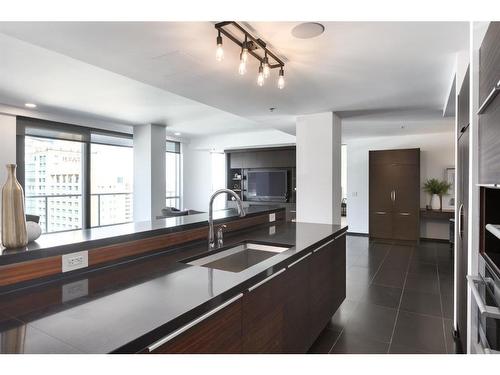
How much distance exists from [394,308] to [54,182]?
583 centimetres

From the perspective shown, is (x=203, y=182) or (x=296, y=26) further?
(x=203, y=182)

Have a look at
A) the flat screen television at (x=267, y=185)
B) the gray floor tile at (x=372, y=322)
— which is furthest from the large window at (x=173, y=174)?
the gray floor tile at (x=372, y=322)

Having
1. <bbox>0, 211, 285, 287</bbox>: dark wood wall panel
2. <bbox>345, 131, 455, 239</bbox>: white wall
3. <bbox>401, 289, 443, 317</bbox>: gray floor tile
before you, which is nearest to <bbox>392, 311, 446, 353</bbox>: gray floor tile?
<bbox>401, 289, 443, 317</bbox>: gray floor tile

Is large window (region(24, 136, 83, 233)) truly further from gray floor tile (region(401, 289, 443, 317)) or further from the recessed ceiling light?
gray floor tile (region(401, 289, 443, 317))

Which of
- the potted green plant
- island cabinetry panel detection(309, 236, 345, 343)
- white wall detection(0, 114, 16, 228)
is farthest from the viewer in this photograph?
the potted green plant

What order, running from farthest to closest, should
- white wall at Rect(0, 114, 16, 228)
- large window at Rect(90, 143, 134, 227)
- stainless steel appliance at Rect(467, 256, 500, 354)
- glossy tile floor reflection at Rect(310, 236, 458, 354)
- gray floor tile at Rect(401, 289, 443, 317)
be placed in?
large window at Rect(90, 143, 134, 227) → white wall at Rect(0, 114, 16, 228) → gray floor tile at Rect(401, 289, 443, 317) → glossy tile floor reflection at Rect(310, 236, 458, 354) → stainless steel appliance at Rect(467, 256, 500, 354)

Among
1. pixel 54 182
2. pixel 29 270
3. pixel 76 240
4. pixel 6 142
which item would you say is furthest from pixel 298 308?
pixel 54 182

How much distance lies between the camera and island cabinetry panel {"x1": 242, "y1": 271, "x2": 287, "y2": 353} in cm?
134

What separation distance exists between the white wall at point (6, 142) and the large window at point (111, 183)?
4.68 feet

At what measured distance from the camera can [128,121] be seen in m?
5.83

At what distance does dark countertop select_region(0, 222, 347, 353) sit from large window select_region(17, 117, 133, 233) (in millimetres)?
4753
